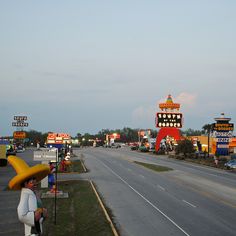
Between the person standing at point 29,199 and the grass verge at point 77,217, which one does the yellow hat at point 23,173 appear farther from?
the grass verge at point 77,217

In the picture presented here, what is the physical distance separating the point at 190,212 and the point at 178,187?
40.5 feet

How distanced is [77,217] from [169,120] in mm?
71406

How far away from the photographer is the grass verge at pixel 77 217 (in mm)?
16531

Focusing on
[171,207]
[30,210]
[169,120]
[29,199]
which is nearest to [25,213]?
[30,210]

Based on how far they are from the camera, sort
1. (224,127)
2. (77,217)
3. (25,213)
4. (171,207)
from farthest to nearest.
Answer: (224,127)
(171,207)
(77,217)
(25,213)

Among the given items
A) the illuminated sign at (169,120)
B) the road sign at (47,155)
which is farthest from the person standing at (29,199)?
the illuminated sign at (169,120)

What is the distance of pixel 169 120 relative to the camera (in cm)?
8994

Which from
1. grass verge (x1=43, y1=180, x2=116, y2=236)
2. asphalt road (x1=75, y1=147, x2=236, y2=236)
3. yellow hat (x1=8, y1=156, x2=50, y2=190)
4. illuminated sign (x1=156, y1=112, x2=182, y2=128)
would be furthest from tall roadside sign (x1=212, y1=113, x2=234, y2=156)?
yellow hat (x1=8, y1=156, x2=50, y2=190)

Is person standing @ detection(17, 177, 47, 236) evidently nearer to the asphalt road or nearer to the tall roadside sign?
the asphalt road

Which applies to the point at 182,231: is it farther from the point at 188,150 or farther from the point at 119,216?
the point at 188,150

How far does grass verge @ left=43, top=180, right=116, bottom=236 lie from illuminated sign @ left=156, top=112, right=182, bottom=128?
2427 inches

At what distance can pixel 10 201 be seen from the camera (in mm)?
24938

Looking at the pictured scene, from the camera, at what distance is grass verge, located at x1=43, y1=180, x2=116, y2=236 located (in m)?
16.5

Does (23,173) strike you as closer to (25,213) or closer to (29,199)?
(29,199)
